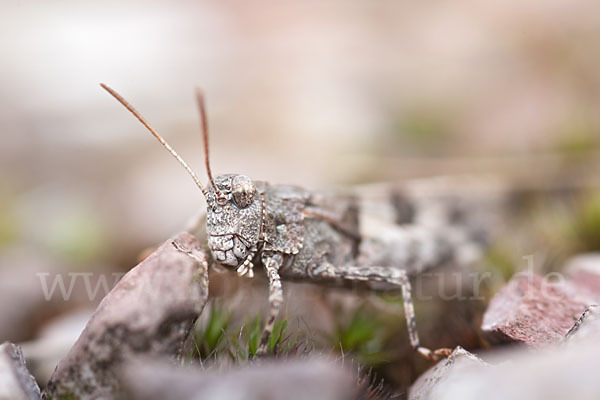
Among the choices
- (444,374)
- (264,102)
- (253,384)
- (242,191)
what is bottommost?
(444,374)

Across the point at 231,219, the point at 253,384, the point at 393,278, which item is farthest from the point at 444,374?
the point at 231,219

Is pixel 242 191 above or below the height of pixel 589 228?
above

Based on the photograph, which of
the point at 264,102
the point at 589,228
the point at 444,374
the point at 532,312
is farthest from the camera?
the point at 264,102

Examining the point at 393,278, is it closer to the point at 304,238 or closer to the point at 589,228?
the point at 304,238

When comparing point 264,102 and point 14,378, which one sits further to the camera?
point 264,102

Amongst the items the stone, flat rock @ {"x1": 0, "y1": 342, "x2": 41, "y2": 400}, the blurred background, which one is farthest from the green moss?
flat rock @ {"x1": 0, "y1": 342, "x2": 41, "y2": 400}

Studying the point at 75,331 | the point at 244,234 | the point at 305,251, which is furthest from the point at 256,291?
the point at 75,331

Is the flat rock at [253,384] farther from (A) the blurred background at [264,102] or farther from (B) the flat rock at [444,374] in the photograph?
(A) the blurred background at [264,102]
